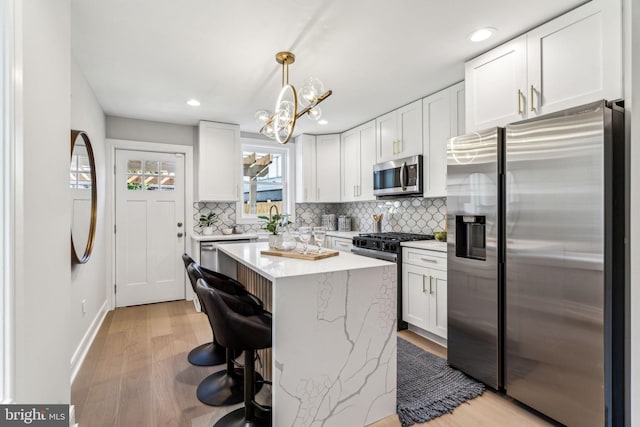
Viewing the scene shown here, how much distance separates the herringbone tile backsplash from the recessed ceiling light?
1.71 meters

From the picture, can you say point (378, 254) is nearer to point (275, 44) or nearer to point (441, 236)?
point (441, 236)

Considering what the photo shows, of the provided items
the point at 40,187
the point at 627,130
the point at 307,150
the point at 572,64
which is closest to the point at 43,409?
the point at 40,187

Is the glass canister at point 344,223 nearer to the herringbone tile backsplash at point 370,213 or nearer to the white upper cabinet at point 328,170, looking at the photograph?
the herringbone tile backsplash at point 370,213

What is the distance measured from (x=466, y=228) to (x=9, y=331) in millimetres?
2545

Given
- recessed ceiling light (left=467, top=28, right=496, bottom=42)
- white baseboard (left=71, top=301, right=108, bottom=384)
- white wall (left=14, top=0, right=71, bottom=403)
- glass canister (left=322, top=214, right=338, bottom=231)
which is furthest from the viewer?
glass canister (left=322, top=214, right=338, bottom=231)

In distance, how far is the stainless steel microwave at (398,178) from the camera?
343cm

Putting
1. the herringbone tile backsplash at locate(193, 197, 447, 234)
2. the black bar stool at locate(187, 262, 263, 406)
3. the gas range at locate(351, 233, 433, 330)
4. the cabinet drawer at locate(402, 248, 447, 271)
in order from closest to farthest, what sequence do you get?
1. the black bar stool at locate(187, 262, 263, 406)
2. the cabinet drawer at locate(402, 248, 447, 271)
3. the gas range at locate(351, 233, 433, 330)
4. the herringbone tile backsplash at locate(193, 197, 447, 234)

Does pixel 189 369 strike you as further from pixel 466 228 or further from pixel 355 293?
pixel 466 228

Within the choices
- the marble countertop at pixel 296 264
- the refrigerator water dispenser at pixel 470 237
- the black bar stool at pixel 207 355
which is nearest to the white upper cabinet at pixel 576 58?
the refrigerator water dispenser at pixel 470 237

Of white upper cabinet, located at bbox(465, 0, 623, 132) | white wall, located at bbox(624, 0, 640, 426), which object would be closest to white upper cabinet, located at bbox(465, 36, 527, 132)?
white upper cabinet, located at bbox(465, 0, 623, 132)

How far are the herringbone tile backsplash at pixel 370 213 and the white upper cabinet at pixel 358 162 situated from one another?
33 centimetres

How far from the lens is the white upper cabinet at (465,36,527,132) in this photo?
2176mm

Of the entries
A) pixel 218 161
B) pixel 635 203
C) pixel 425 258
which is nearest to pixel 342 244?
pixel 425 258

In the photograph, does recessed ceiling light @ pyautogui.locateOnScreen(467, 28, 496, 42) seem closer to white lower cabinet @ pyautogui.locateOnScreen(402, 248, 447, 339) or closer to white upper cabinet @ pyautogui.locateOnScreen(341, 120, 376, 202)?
Answer: white lower cabinet @ pyautogui.locateOnScreen(402, 248, 447, 339)
